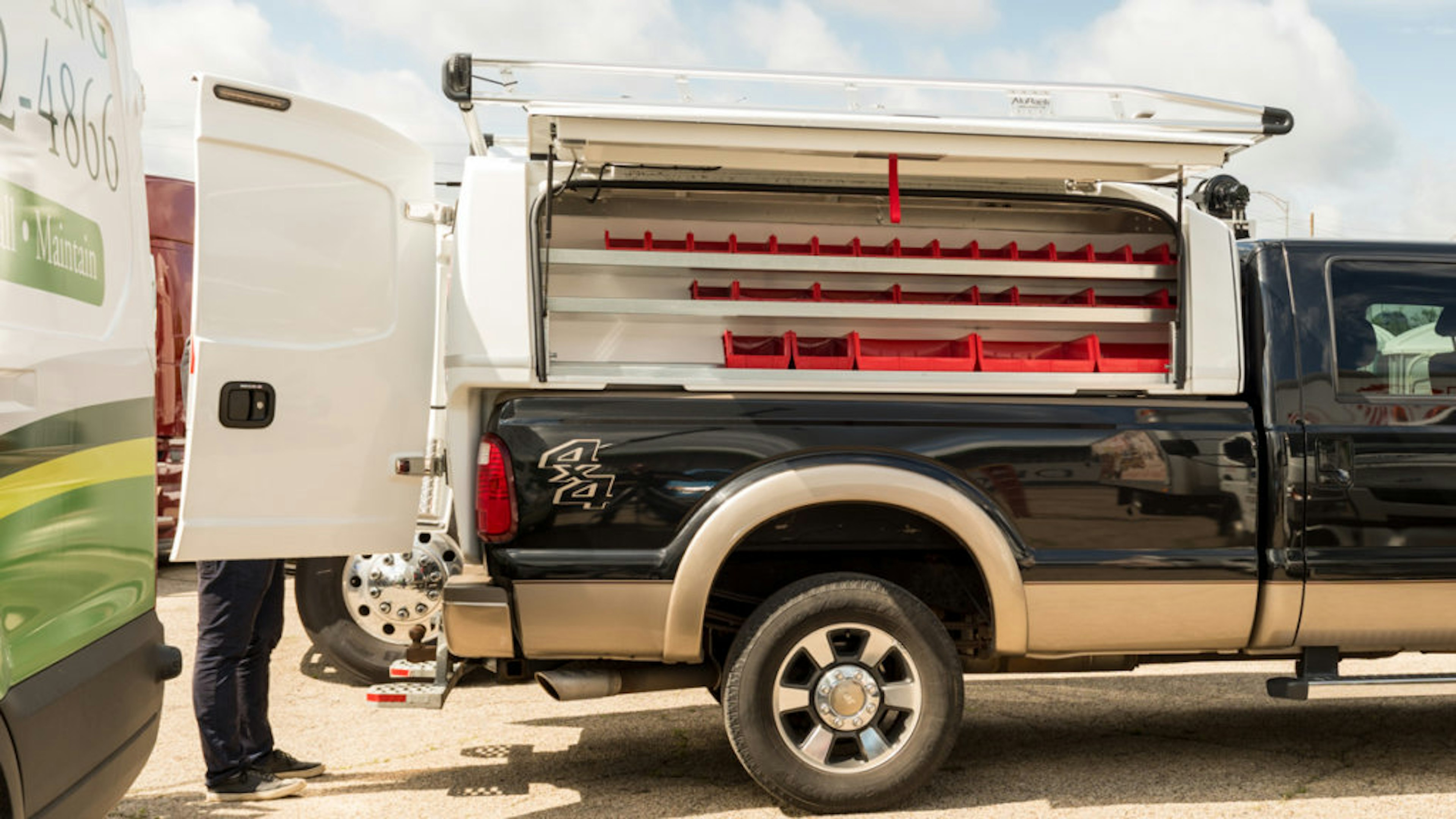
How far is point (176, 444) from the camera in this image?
904 centimetres

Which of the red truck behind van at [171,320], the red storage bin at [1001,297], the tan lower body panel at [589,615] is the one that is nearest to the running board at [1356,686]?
the red storage bin at [1001,297]

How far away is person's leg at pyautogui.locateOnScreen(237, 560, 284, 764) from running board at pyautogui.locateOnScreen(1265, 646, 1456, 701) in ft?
11.7

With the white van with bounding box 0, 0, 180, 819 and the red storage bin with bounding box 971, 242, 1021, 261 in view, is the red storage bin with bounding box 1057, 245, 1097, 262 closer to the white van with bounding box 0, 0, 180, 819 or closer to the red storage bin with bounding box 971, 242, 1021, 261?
the red storage bin with bounding box 971, 242, 1021, 261

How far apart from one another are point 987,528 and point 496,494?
5.35ft

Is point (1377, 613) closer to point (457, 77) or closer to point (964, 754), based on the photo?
point (964, 754)

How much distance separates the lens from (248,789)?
4.73 meters

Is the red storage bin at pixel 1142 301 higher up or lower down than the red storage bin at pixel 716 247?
lower down

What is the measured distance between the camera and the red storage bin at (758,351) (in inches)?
183

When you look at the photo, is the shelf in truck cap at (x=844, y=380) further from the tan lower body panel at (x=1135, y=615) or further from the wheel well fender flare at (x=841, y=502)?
the tan lower body panel at (x=1135, y=615)

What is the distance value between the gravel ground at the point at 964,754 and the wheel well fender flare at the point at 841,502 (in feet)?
2.11

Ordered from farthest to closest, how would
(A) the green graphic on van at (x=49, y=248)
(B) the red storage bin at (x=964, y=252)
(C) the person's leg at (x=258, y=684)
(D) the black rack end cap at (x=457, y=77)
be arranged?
(B) the red storage bin at (x=964, y=252), (C) the person's leg at (x=258, y=684), (D) the black rack end cap at (x=457, y=77), (A) the green graphic on van at (x=49, y=248)

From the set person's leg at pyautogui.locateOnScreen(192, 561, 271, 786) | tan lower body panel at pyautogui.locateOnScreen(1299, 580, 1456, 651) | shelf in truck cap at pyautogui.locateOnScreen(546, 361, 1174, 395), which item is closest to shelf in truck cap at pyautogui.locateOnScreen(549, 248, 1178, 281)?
shelf in truck cap at pyautogui.locateOnScreen(546, 361, 1174, 395)

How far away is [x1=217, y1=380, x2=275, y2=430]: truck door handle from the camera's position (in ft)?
14.5

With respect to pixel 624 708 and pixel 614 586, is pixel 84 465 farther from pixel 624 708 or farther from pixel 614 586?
pixel 624 708
